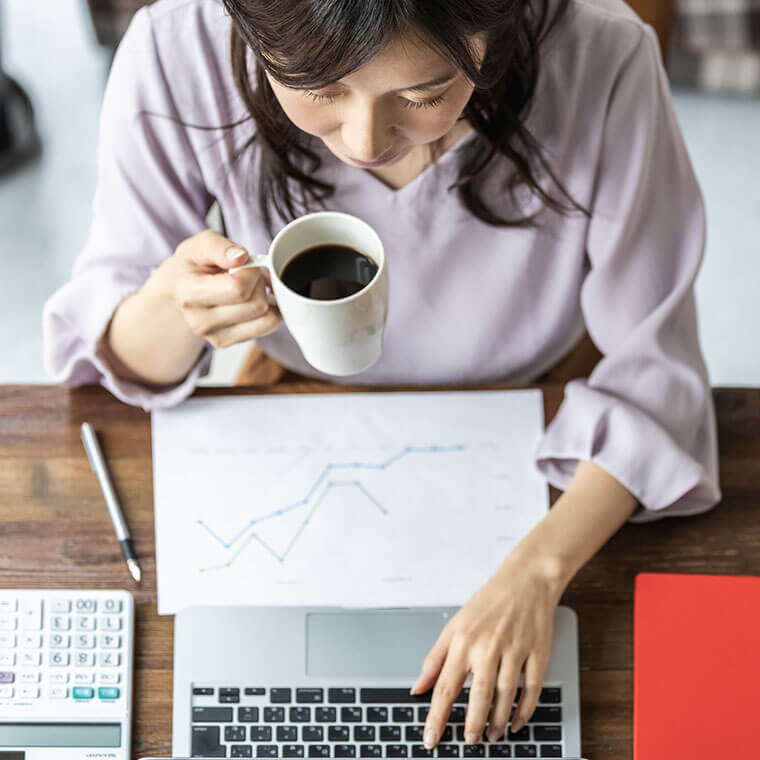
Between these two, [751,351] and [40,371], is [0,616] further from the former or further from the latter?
[751,351]

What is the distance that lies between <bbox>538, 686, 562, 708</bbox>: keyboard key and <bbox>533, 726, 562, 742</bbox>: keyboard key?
0.02 m

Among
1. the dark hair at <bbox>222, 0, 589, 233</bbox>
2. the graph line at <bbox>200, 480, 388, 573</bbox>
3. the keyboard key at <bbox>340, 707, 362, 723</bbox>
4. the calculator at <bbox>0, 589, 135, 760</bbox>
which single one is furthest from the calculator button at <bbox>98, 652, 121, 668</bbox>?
the dark hair at <bbox>222, 0, 589, 233</bbox>

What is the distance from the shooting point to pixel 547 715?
865mm

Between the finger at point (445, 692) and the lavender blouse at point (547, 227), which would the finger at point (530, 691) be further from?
the lavender blouse at point (547, 227)

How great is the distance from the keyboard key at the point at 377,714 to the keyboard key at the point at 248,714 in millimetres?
102

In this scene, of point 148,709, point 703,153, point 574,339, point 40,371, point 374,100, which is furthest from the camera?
point 703,153

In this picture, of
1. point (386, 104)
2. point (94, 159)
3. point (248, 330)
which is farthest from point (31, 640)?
point (94, 159)

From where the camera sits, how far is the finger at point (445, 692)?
84cm

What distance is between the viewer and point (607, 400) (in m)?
0.96

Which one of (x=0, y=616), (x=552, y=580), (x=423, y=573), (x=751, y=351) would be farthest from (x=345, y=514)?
(x=751, y=351)

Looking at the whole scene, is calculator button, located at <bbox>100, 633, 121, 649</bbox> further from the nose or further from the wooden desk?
the nose

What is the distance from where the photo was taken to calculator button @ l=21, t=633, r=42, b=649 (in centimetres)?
89

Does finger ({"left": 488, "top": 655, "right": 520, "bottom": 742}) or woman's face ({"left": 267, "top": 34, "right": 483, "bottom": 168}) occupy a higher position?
woman's face ({"left": 267, "top": 34, "right": 483, "bottom": 168})

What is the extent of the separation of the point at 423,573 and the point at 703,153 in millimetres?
1565
